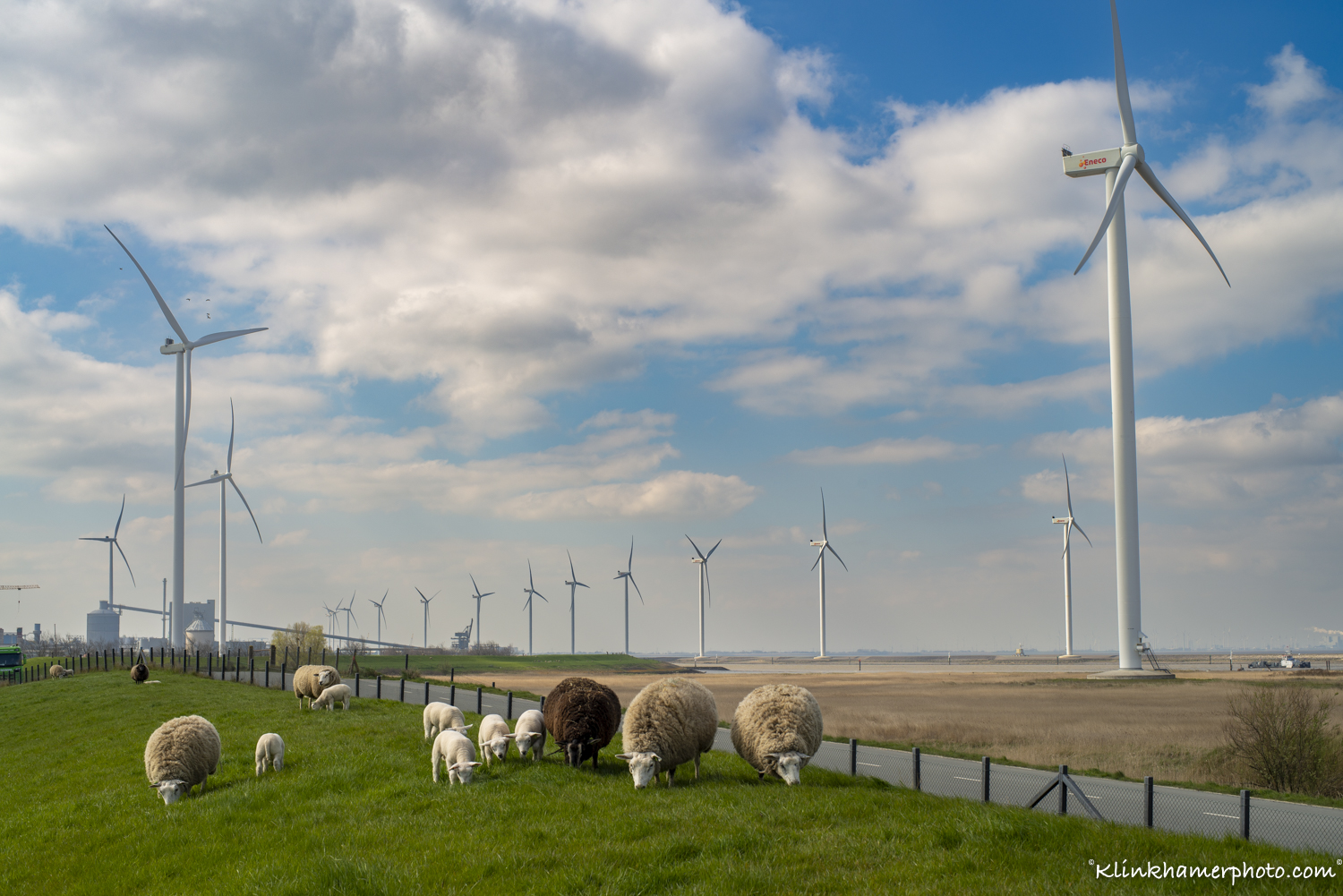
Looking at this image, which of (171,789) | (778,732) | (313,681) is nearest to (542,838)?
(778,732)

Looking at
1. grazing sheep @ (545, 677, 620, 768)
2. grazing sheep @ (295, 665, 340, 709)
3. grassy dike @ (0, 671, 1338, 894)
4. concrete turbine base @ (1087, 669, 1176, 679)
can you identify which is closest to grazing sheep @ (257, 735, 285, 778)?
grassy dike @ (0, 671, 1338, 894)

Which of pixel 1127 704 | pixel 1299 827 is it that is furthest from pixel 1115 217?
pixel 1299 827

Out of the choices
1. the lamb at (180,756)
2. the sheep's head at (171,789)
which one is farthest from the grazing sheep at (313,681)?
the sheep's head at (171,789)

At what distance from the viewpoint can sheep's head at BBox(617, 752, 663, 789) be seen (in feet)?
59.2

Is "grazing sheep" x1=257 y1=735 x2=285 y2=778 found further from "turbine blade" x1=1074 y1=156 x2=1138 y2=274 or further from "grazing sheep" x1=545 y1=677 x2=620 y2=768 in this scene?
"turbine blade" x1=1074 y1=156 x2=1138 y2=274

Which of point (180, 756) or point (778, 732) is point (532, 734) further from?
point (180, 756)

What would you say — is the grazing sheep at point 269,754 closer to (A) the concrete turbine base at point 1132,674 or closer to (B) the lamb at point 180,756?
(B) the lamb at point 180,756

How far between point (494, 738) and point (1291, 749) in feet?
80.0

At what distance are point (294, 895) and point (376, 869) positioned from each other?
1.07 metres

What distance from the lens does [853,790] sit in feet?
58.9

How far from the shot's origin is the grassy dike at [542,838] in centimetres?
1233

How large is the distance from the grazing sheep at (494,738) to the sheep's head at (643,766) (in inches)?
151

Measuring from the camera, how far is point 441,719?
24.2 m

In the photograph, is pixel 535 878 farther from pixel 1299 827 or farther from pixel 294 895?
pixel 1299 827
